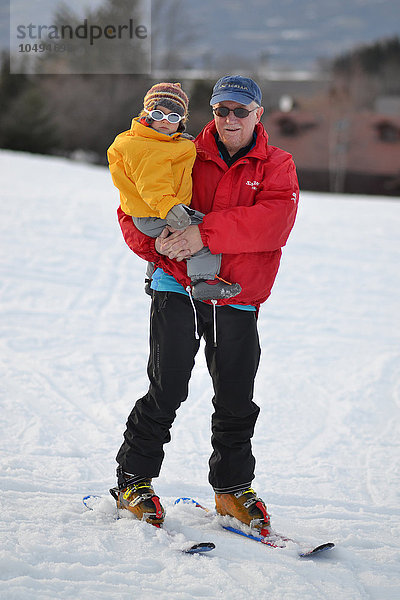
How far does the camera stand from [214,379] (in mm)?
2643

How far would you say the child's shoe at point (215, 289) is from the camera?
2.40 meters

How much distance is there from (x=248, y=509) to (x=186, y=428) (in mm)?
1394

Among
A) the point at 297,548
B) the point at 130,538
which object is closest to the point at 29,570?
the point at 130,538

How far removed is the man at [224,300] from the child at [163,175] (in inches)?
2.7

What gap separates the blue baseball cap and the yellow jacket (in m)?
0.23

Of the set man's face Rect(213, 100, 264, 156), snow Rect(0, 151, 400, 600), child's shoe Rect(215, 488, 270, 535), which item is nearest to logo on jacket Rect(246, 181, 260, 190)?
man's face Rect(213, 100, 264, 156)

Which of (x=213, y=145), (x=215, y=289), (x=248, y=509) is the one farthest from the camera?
(x=248, y=509)

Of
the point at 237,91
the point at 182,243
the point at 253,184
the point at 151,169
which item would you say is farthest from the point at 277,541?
the point at 237,91

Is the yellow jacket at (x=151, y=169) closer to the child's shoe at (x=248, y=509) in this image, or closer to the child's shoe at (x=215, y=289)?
the child's shoe at (x=215, y=289)

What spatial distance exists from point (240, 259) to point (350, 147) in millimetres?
30409

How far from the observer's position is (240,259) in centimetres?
246

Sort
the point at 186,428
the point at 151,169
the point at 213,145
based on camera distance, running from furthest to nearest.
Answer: the point at 186,428
the point at 213,145
the point at 151,169

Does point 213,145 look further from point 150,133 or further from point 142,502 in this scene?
point 142,502

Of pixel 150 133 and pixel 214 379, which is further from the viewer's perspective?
pixel 214 379
